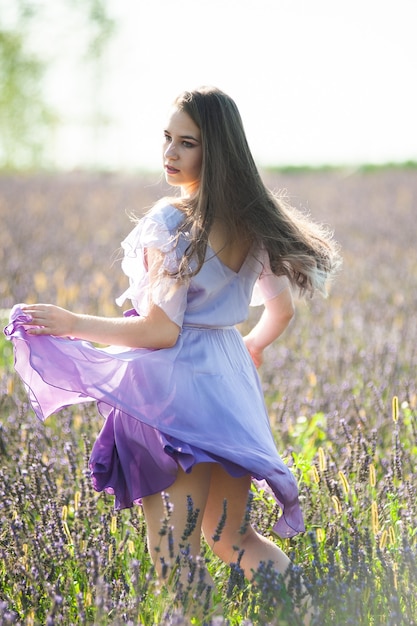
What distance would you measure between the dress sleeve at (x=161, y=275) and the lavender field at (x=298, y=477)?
0.58 metres

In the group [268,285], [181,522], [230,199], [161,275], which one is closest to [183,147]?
[230,199]

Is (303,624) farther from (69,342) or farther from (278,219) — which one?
(278,219)

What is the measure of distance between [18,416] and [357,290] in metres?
3.70

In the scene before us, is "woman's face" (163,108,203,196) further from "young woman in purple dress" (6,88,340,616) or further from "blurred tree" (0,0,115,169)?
"blurred tree" (0,0,115,169)

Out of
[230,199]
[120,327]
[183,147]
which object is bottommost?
[120,327]

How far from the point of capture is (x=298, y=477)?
281cm

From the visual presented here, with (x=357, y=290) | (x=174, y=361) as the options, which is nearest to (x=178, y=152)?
(x=174, y=361)

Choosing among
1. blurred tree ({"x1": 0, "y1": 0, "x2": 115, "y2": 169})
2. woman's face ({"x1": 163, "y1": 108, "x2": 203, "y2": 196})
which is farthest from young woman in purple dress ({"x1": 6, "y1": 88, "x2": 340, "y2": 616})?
blurred tree ({"x1": 0, "y1": 0, "x2": 115, "y2": 169})

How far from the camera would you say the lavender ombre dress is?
6.81 ft

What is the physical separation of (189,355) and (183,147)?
543 millimetres

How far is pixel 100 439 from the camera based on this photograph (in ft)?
7.28

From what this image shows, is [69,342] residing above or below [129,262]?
below

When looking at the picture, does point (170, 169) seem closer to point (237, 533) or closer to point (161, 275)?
point (161, 275)

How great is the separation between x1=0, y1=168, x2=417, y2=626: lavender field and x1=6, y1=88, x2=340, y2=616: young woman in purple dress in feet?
0.53
